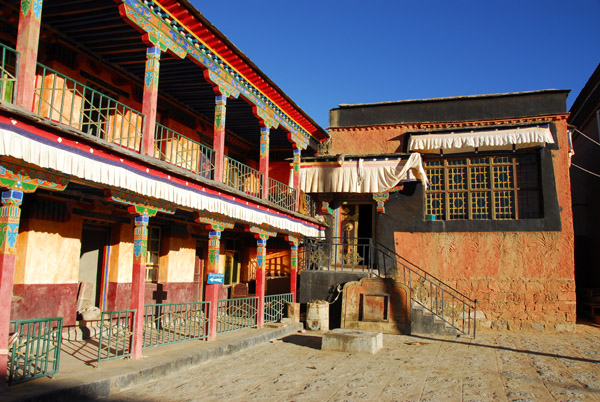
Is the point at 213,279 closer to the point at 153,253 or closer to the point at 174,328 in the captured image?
the point at 174,328

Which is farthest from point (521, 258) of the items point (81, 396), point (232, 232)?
point (81, 396)

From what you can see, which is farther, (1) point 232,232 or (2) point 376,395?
(1) point 232,232

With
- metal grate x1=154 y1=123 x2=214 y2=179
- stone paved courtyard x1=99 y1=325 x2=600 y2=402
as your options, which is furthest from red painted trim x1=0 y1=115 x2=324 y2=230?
stone paved courtyard x1=99 y1=325 x2=600 y2=402

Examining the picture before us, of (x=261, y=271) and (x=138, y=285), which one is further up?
(x=261, y=271)

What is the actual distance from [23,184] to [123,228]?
209 inches

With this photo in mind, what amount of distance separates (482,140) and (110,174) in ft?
41.3

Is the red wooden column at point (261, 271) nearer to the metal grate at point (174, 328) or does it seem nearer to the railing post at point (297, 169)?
the metal grate at point (174, 328)

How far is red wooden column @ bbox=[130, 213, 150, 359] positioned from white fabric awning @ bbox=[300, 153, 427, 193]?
9180mm

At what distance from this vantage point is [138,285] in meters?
8.40

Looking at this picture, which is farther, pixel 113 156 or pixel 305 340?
pixel 305 340

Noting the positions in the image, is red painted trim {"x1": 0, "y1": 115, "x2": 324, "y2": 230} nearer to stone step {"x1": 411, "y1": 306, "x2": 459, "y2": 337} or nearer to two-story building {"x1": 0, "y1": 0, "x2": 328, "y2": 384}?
two-story building {"x1": 0, "y1": 0, "x2": 328, "y2": 384}

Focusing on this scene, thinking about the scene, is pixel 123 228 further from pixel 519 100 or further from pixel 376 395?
pixel 519 100

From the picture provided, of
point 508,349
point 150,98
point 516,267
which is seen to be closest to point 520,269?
point 516,267

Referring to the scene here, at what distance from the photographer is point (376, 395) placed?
7102mm
